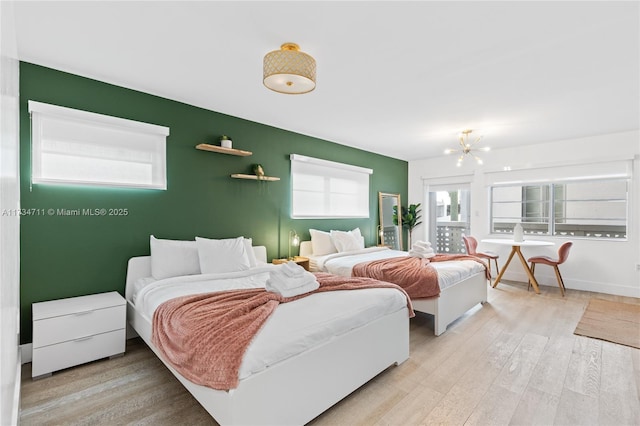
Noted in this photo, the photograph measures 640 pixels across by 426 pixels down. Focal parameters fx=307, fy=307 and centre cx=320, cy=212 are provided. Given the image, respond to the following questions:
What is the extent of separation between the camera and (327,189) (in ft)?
17.0

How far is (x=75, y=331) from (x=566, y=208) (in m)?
6.98

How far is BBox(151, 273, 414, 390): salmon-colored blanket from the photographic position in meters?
1.55

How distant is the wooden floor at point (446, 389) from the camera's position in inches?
76.2

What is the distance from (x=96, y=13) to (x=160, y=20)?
1.28 feet

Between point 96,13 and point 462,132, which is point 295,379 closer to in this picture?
point 96,13

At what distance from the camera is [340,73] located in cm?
276

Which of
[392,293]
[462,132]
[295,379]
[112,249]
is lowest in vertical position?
[295,379]

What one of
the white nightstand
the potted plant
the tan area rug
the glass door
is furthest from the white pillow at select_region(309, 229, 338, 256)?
the glass door

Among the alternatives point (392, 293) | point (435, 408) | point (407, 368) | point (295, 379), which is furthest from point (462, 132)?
point (295, 379)

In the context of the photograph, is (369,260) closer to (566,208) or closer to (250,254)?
(250,254)

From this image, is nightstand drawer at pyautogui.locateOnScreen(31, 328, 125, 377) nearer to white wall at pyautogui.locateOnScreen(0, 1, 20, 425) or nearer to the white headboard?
the white headboard

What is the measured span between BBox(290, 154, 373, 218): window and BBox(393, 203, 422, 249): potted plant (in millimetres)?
1057

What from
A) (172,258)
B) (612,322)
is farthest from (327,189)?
(612,322)

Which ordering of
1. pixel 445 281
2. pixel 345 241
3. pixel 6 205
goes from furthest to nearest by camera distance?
pixel 345 241
pixel 445 281
pixel 6 205
